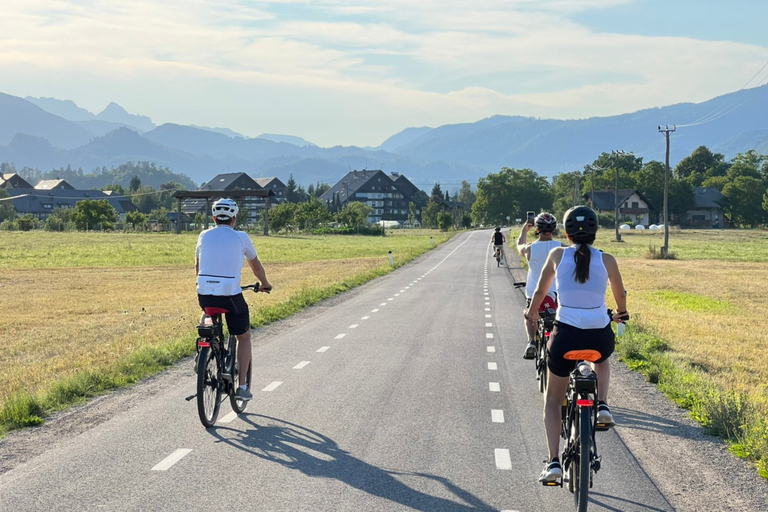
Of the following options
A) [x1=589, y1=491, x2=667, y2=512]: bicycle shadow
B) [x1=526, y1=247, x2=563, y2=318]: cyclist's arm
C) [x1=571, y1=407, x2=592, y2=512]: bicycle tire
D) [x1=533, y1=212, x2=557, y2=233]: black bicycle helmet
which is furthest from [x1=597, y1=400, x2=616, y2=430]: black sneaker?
[x1=533, y1=212, x2=557, y2=233]: black bicycle helmet

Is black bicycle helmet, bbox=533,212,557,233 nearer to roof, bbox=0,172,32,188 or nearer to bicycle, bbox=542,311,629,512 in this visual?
bicycle, bbox=542,311,629,512

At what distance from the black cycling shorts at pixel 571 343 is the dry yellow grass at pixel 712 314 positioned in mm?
5247

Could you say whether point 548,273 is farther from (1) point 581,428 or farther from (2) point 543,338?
(2) point 543,338

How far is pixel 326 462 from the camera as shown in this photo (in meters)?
5.95

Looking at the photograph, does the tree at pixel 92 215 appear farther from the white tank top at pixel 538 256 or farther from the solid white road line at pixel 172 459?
the solid white road line at pixel 172 459

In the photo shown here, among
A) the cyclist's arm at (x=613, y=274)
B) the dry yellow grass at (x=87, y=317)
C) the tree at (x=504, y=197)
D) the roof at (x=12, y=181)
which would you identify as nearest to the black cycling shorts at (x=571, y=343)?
the cyclist's arm at (x=613, y=274)

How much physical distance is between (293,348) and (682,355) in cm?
610

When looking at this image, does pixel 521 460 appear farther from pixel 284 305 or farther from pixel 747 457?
pixel 284 305

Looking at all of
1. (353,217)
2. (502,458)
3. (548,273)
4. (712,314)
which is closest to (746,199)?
(353,217)

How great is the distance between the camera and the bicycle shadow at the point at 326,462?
5078mm

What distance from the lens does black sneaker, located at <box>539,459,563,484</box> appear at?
16.3 feet

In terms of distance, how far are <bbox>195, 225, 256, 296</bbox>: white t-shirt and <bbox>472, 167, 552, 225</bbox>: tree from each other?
144 m

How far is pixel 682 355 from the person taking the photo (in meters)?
11.6

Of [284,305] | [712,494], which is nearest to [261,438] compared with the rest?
[712,494]
